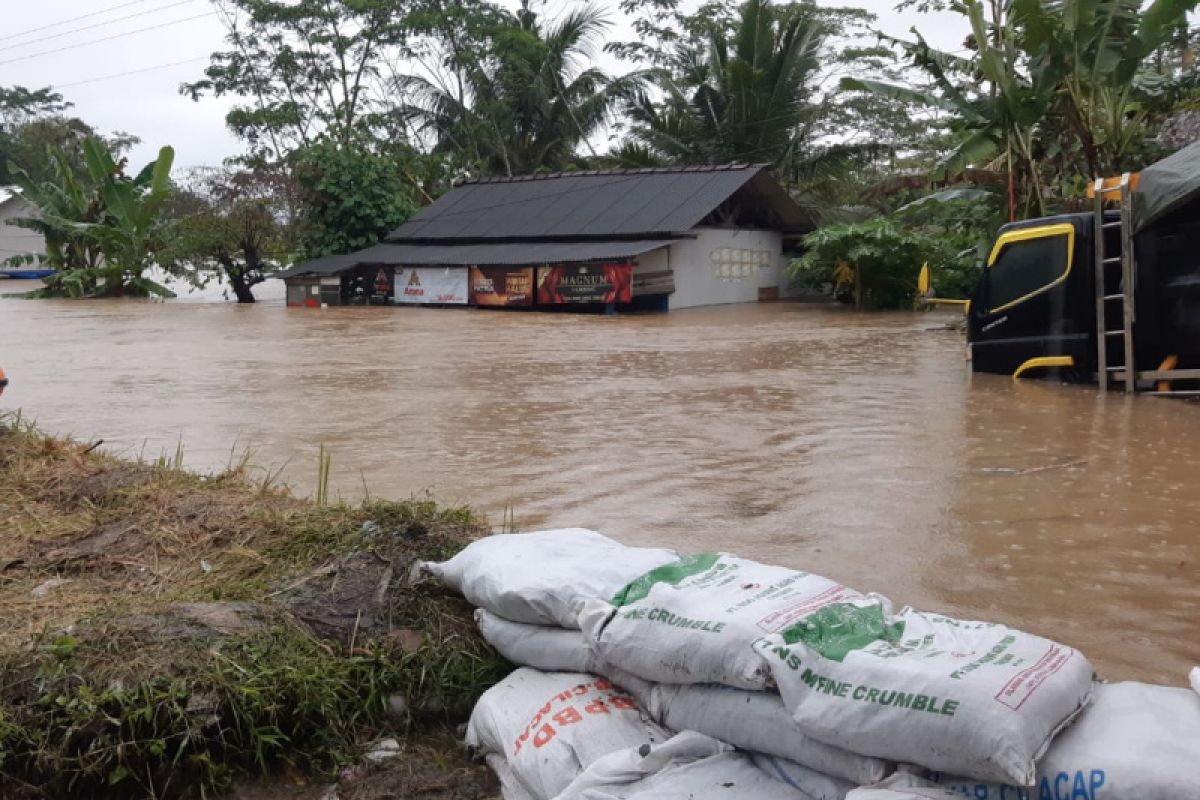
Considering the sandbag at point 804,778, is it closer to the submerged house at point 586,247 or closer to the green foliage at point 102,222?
the submerged house at point 586,247

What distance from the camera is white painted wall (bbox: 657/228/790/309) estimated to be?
2423 cm

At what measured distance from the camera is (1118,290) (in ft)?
30.4

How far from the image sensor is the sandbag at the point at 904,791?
83.6 inches

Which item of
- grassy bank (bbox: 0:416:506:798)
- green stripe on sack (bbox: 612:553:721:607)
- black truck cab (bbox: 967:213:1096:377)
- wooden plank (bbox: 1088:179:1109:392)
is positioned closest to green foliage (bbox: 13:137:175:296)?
black truck cab (bbox: 967:213:1096:377)

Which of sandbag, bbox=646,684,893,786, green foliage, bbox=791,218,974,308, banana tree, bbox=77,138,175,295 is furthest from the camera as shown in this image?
banana tree, bbox=77,138,175,295

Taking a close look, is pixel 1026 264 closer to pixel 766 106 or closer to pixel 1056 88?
pixel 1056 88

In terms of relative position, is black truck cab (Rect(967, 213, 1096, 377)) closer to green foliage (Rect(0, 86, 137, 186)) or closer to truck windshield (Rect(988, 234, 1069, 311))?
truck windshield (Rect(988, 234, 1069, 311))

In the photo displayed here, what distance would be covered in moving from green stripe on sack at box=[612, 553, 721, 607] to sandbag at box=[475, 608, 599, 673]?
0.16 metres

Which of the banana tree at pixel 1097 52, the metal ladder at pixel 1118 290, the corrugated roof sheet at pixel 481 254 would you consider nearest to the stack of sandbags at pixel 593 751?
the metal ladder at pixel 1118 290

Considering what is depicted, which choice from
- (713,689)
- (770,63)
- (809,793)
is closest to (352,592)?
(713,689)

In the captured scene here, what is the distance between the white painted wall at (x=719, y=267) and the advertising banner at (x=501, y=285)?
2588 millimetres

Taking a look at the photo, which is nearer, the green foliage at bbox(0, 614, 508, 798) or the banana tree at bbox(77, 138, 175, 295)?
the green foliage at bbox(0, 614, 508, 798)

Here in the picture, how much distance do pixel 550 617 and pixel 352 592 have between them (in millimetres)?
659

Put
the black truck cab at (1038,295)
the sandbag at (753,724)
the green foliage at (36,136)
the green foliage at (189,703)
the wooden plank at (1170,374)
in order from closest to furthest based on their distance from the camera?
the sandbag at (753,724)
the green foliage at (189,703)
the wooden plank at (1170,374)
the black truck cab at (1038,295)
the green foliage at (36,136)
